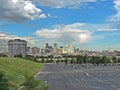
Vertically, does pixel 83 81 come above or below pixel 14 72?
below

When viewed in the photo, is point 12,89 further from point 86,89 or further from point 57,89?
point 86,89

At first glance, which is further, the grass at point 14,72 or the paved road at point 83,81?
the paved road at point 83,81

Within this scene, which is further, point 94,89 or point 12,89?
point 94,89

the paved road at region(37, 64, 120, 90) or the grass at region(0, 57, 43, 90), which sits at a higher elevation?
the grass at region(0, 57, 43, 90)

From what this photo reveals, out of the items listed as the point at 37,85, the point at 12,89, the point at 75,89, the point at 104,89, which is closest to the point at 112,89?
the point at 104,89

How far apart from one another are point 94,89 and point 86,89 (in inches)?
59.3

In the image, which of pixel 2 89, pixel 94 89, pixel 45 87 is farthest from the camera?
pixel 94 89

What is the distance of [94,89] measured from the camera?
54094 millimetres

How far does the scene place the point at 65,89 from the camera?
54.5m

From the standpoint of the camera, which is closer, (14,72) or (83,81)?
(83,81)

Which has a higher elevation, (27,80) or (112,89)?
(27,80)

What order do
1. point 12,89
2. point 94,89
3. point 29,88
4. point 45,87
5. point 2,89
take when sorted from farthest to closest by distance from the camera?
point 94,89
point 12,89
point 29,88
point 45,87
point 2,89

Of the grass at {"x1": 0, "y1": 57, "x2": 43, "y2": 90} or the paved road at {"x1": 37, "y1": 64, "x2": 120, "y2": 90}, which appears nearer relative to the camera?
the grass at {"x1": 0, "y1": 57, "x2": 43, "y2": 90}

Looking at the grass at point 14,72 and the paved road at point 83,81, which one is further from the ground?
the grass at point 14,72
